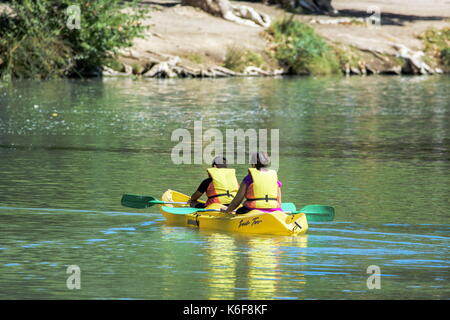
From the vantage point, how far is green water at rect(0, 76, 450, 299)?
1252 centimetres

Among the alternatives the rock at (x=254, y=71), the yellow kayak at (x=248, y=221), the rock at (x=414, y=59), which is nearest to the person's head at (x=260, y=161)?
the yellow kayak at (x=248, y=221)

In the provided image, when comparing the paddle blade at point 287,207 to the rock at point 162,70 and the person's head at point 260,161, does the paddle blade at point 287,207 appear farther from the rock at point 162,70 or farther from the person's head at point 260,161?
the rock at point 162,70

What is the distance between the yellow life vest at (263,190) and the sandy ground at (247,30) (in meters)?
29.8

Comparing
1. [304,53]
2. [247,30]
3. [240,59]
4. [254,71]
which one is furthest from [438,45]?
[240,59]

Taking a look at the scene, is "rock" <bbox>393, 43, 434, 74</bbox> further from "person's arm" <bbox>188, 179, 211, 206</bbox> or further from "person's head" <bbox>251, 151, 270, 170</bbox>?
"person's head" <bbox>251, 151, 270, 170</bbox>

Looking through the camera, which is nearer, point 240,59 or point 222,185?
point 222,185

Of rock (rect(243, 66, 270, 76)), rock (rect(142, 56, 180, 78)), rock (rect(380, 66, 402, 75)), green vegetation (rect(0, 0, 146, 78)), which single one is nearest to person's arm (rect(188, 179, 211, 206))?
green vegetation (rect(0, 0, 146, 78))

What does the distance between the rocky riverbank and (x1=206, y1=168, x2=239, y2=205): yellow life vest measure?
1200 inches

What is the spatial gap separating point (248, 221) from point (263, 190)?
484 mm

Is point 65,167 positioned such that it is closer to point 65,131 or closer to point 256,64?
point 65,131

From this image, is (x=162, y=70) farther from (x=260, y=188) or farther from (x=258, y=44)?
(x=260, y=188)

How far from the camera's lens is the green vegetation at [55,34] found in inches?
1703

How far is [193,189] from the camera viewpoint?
762 inches

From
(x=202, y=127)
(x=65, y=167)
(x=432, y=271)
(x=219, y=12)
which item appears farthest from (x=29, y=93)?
(x=432, y=271)
